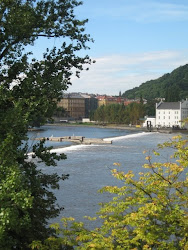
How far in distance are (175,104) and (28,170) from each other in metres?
117

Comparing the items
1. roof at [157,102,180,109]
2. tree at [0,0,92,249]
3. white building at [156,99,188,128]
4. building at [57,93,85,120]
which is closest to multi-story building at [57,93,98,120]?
building at [57,93,85,120]

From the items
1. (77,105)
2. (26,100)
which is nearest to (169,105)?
(77,105)

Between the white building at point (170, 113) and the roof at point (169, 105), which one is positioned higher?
the roof at point (169, 105)

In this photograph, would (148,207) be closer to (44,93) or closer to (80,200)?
(44,93)

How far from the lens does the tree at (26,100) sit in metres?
6.59

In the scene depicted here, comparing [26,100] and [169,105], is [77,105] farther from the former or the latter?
[26,100]

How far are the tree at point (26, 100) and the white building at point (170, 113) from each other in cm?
11335

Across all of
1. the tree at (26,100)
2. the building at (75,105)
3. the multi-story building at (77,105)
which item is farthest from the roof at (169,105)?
the tree at (26,100)

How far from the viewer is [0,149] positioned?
6.93m

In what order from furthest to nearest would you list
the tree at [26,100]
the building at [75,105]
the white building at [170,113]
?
1. the building at [75,105]
2. the white building at [170,113]
3. the tree at [26,100]

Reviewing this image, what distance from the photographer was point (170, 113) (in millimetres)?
122375

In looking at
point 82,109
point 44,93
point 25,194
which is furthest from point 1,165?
point 82,109

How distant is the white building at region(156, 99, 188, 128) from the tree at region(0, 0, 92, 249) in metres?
113

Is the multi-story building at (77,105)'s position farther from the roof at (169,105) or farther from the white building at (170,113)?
the white building at (170,113)
